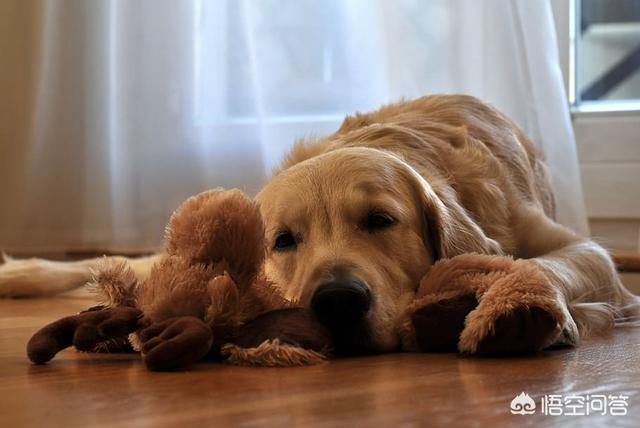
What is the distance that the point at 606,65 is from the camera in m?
3.22

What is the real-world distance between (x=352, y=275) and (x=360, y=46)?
162cm

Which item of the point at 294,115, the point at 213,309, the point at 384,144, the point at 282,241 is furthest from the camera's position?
the point at 294,115

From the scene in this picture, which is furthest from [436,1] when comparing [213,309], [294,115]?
[213,309]

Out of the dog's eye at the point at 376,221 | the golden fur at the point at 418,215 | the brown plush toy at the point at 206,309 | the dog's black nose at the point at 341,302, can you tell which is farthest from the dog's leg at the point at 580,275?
the brown plush toy at the point at 206,309

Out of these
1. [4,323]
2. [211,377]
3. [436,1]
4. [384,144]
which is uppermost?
[436,1]

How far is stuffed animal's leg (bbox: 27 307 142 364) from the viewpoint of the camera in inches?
50.1

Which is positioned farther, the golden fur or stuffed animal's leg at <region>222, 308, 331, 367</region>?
the golden fur

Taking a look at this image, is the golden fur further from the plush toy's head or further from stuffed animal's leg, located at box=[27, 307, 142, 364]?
stuffed animal's leg, located at box=[27, 307, 142, 364]

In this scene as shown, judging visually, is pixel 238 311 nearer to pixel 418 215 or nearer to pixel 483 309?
pixel 483 309

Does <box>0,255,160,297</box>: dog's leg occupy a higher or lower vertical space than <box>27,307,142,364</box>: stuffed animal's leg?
lower

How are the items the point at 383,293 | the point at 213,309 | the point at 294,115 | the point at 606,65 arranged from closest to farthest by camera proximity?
the point at 213,309
the point at 383,293
the point at 294,115
the point at 606,65

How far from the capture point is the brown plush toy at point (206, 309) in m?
1.24

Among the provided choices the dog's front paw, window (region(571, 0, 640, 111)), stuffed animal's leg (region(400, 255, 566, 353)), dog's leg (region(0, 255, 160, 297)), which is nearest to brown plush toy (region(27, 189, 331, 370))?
the dog's front paw

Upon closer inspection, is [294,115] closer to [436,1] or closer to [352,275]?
[436,1]
